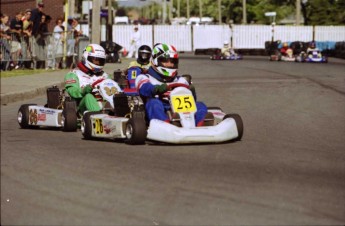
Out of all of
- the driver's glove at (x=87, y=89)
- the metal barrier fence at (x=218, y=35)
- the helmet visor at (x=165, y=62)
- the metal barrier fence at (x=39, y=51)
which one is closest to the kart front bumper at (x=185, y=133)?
the helmet visor at (x=165, y=62)

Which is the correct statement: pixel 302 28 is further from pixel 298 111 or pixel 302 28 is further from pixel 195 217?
pixel 195 217

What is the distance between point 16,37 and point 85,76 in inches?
413

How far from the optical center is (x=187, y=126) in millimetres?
11484

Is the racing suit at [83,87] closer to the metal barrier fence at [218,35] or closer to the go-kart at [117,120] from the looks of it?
the go-kart at [117,120]

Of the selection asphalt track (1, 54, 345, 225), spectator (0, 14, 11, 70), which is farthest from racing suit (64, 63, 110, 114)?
spectator (0, 14, 11, 70)

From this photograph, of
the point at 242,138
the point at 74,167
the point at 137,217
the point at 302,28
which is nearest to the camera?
the point at 137,217

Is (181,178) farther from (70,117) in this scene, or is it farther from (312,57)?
(312,57)

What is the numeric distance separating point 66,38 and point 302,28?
35559mm

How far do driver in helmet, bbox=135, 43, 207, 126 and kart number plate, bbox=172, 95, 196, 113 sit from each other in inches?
5.5

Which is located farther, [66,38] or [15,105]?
[66,38]

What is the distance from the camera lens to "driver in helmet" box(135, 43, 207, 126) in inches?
460

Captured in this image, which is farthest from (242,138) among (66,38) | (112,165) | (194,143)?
(66,38)

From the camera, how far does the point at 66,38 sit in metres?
25.9

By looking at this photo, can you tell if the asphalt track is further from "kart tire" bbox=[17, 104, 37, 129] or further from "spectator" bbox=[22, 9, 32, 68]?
"spectator" bbox=[22, 9, 32, 68]
